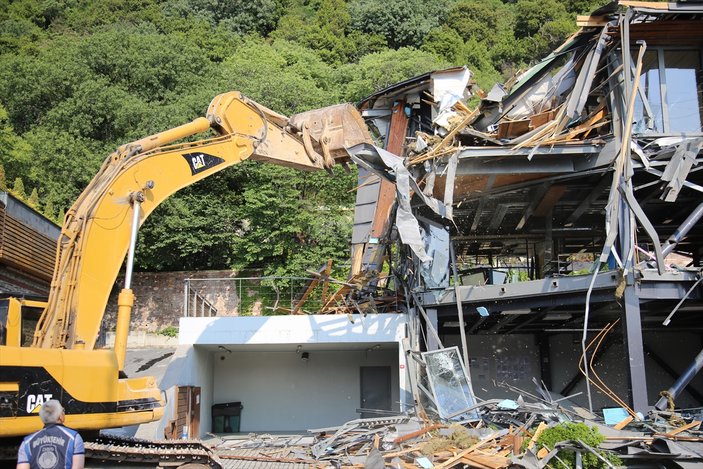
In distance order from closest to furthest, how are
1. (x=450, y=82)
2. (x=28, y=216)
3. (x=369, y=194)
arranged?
(x=450, y=82) < (x=28, y=216) < (x=369, y=194)

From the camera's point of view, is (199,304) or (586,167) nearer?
(586,167)

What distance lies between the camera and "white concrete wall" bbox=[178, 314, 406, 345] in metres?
16.0

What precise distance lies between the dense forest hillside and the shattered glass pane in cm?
1445

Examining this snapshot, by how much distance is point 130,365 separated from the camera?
18609 millimetres

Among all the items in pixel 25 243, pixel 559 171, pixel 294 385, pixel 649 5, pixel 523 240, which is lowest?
pixel 294 385

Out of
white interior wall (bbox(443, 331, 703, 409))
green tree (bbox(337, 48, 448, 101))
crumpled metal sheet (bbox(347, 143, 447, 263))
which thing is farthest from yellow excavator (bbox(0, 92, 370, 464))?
green tree (bbox(337, 48, 448, 101))

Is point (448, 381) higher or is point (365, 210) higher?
point (365, 210)

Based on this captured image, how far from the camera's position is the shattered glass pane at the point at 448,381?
41.0ft

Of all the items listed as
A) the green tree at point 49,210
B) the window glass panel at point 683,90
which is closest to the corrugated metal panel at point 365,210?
the window glass panel at point 683,90

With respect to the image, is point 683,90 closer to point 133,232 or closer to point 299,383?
point 133,232

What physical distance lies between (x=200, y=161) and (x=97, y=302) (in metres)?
3.07

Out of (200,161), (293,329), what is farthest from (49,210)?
(200,161)

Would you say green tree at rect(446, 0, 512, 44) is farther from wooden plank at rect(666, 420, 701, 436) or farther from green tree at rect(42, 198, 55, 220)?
wooden plank at rect(666, 420, 701, 436)

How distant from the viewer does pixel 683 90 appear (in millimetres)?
13555
